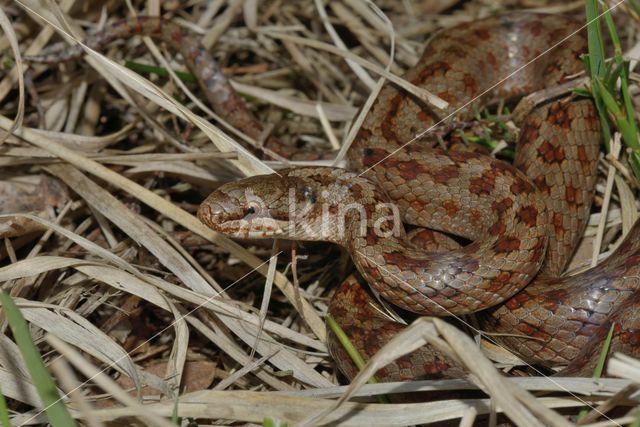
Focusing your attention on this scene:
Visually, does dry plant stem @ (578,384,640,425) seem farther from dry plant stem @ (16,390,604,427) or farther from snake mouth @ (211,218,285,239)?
snake mouth @ (211,218,285,239)

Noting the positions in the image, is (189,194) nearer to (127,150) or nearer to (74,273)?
(127,150)

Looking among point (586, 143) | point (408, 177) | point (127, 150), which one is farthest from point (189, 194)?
point (586, 143)

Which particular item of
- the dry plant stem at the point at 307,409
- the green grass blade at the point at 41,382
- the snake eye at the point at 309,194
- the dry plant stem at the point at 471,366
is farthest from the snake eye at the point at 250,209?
the green grass blade at the point at 41,382

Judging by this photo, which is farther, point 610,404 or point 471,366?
point 610,404

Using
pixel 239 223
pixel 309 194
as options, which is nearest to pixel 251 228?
pixel 239 223

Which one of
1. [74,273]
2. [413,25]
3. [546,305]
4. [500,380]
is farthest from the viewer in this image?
[413,25]

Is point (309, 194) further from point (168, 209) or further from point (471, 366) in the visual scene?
point (471, 366)

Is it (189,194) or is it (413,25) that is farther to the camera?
(413,25)
